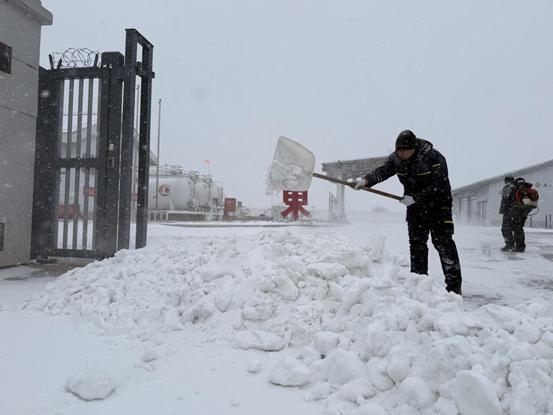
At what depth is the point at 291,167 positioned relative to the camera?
15.9ft

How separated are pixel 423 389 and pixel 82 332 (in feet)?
6.94

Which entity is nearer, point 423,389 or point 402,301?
point 423,389

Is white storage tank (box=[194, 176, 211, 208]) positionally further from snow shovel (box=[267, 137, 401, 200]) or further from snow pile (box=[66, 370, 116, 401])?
snow pile (box=[66, 370, 116, 401])

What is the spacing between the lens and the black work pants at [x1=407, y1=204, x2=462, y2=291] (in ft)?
12.2

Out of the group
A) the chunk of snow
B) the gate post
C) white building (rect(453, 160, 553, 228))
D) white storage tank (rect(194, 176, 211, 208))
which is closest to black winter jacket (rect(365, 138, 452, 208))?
the chunk of snow

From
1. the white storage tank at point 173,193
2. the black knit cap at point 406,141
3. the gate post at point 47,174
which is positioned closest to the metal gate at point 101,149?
the gate post at point 47,174

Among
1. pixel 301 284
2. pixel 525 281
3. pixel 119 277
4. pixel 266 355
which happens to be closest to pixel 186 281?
pixel 119 277

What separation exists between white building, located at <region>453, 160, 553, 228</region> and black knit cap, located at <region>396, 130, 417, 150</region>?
58.3ft

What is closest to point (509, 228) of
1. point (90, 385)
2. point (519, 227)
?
point (519, 227)

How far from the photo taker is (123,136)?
5.17 m

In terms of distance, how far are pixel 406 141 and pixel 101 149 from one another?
3511mm

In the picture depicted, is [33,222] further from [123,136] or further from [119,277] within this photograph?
[119,277]

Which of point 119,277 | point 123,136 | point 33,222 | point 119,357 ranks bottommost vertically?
point 119,357

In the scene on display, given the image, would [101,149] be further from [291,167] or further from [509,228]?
[509,228]
